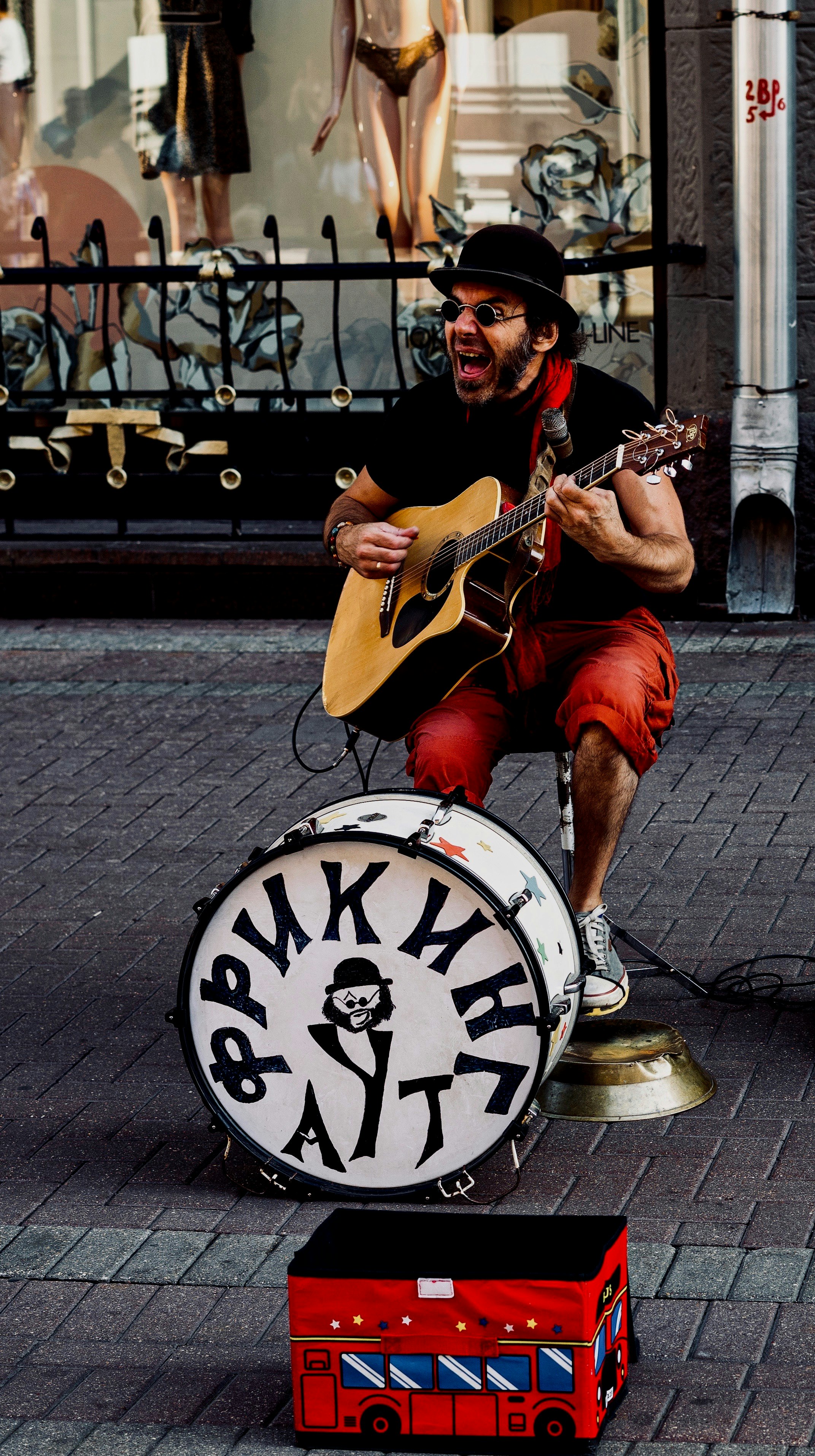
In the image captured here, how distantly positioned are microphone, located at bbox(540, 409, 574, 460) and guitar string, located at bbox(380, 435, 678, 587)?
6cm

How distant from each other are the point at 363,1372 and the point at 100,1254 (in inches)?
31.7

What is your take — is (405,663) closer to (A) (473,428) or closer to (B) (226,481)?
(A) (473,428)

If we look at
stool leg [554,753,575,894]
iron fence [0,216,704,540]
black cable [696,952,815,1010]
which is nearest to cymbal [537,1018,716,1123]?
stool leg [554,753,575,894]

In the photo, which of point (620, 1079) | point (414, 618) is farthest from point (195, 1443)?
point (414, 618)

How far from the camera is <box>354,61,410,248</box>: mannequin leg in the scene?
9156 mm

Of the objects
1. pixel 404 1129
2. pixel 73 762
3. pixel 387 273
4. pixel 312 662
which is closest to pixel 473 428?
pixel 404 1129

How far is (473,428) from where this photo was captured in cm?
436

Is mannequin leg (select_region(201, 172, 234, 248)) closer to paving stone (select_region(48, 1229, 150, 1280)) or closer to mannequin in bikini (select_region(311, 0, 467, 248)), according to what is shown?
mannequin in bikini (select_region(311, 0, 467, 248))

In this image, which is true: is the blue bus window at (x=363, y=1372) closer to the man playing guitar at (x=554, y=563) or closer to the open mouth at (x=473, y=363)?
the man playing guitar at (x=554, y=563)

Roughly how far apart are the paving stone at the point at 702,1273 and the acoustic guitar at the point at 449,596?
1.23 meters

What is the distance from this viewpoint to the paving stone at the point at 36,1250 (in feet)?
11.6

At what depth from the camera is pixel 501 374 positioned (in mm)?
4168

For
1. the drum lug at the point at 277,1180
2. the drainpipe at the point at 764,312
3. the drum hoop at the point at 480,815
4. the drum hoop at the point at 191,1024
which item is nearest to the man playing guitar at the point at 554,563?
the drum hoop at the point at 480,815

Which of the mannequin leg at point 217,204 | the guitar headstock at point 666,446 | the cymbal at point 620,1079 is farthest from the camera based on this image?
the mannequin leg at point 217,204
